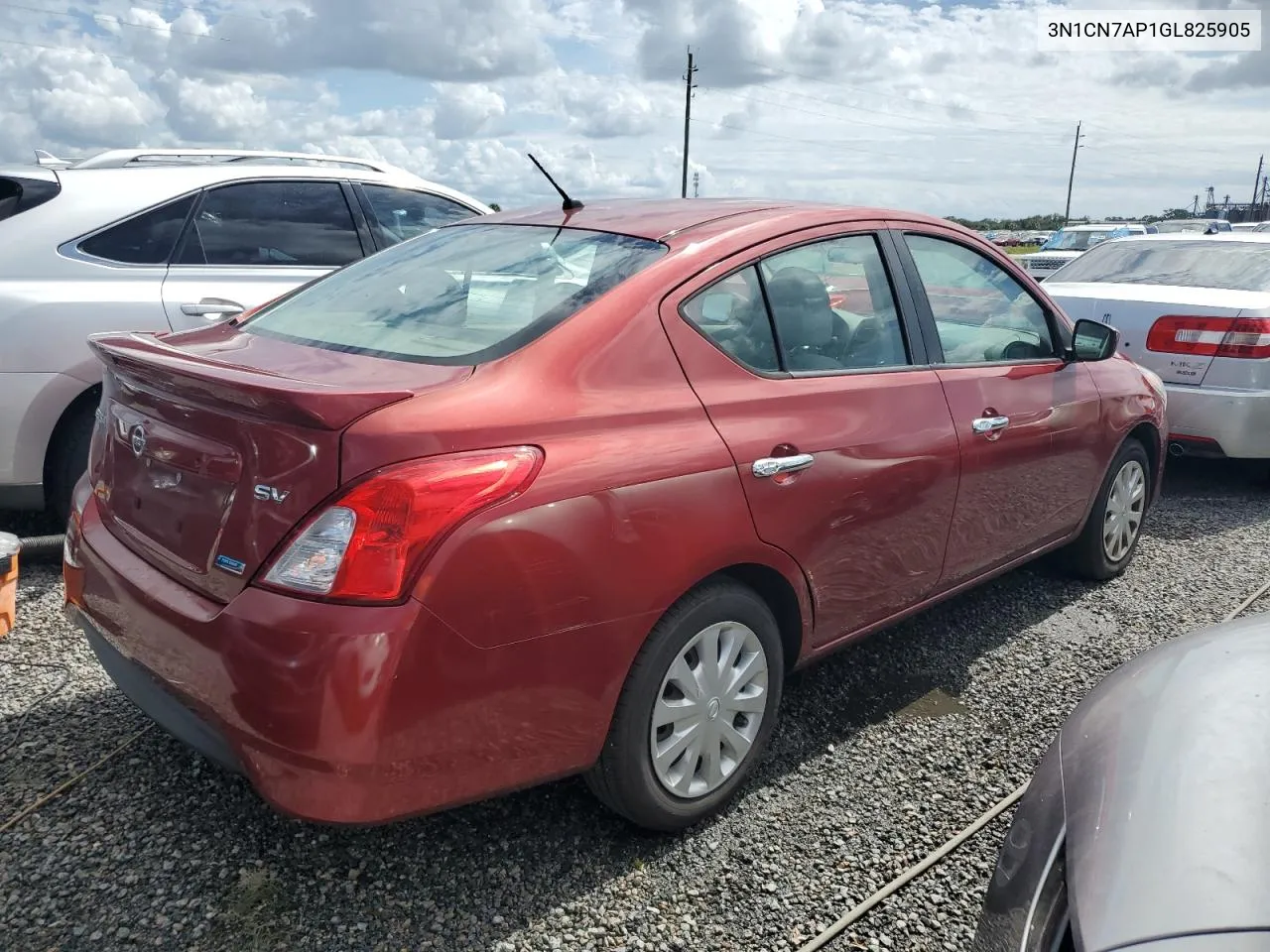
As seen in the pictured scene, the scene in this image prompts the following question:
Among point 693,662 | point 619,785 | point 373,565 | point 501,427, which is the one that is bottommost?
point 619,785

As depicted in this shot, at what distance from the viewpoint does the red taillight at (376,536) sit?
1.94 m

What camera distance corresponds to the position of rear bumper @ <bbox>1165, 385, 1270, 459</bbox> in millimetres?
5695

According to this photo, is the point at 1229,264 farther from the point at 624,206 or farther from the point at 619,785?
the point at 619,785

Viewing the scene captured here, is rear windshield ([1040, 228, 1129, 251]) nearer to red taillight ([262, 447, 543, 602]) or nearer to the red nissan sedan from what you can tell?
the red nissan sedan

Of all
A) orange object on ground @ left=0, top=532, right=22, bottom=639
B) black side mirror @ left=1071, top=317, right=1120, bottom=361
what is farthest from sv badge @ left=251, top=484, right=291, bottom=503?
black side mirror @ left=1071, top=317, right=1120, bottom=361

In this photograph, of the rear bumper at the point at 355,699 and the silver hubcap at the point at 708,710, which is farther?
the silver hubcap at the point at 708,710

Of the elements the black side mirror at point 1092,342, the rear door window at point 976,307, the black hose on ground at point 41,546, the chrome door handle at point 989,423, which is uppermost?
the rear door window at point 976,307

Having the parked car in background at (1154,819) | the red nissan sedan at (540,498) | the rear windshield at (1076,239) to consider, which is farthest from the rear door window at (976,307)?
the rear windshield at (1076,239)

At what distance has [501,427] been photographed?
2.12 m

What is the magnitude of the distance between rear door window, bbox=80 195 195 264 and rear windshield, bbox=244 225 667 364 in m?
1.71

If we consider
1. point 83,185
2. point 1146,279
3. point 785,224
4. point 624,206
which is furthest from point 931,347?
point 1146,279

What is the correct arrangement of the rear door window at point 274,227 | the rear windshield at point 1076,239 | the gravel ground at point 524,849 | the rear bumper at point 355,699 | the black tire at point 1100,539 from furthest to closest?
the rear windshield at point 1076,239 → the rear door window at point 274,227 → the black tire at point 1100,539 → the gravel ground at point 524,849 → the rear bumper at point 355,699

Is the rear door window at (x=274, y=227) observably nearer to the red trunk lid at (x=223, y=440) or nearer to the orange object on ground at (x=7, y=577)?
the orange object on ground at (x=7, y=577)

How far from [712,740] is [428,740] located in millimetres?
859
